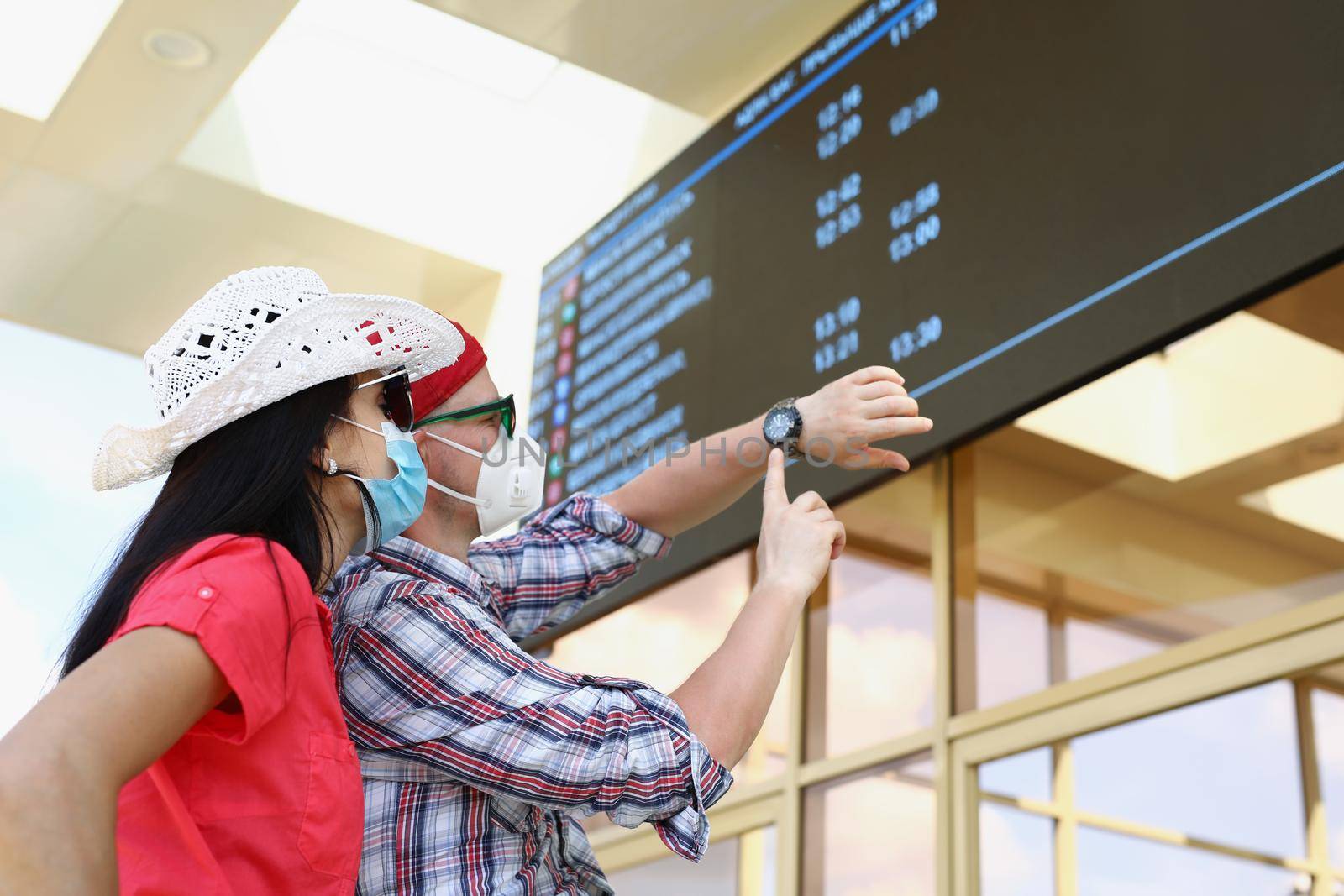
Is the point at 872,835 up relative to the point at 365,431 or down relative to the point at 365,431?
down

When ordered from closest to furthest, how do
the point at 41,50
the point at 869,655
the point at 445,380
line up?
the point at 445,380
the point at 869,655
the point at 41,50

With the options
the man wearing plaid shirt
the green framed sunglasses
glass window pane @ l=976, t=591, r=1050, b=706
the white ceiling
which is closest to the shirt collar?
the man wearing plaid shirt

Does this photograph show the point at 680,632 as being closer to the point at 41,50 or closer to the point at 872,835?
the point at 872,835

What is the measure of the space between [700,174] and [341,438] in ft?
6.61

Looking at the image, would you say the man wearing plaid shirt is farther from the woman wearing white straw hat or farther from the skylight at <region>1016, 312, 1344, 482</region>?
the skylight at <region>1016, 312, 1344, 482</region>

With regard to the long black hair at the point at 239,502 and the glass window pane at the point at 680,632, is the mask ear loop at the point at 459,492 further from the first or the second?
the glass window pane at the point at 680,632

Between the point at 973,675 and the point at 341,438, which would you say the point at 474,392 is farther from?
the point at 973,675

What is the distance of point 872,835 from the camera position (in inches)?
104

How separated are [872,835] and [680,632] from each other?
2.68 ft

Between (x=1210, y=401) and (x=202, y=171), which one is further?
(x=202, y=171)

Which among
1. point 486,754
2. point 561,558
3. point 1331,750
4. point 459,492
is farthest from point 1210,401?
point 486,754

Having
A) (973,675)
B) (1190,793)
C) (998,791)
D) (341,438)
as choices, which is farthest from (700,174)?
(341,438)

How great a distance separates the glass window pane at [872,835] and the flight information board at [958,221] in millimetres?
537

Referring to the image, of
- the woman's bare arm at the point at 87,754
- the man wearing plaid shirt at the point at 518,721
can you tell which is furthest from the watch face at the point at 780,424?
the woman's bare arm at the point at 87,754
